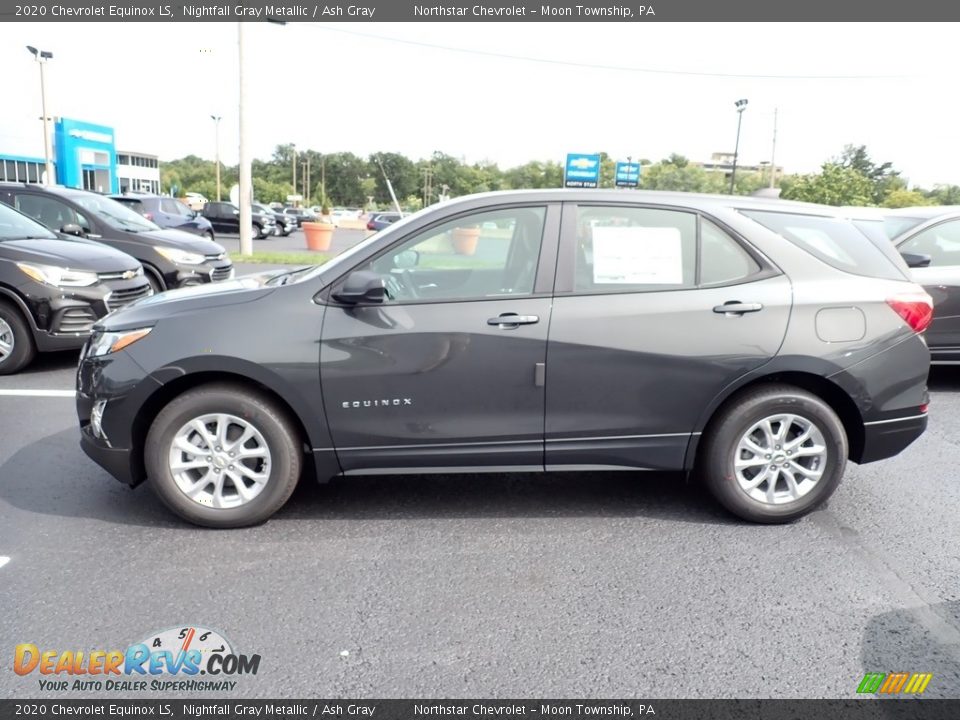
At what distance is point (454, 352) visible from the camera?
3.72 metres

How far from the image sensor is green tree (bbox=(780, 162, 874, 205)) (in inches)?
1549

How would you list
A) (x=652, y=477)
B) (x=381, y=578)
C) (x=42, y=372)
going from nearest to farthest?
(x=381, y=578), (x=652, y=477), (x=42, y=372)

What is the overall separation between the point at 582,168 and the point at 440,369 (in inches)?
1213

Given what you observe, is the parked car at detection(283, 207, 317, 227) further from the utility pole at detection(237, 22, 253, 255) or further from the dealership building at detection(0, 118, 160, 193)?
the utility pole at detection(237, 22, 253, 255)

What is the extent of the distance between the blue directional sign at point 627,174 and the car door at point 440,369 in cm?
2906

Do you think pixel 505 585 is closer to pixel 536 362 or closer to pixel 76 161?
pixel 536 362

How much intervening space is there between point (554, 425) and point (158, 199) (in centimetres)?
2027

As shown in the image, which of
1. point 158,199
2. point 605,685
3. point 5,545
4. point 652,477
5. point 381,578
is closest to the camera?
point 605,685

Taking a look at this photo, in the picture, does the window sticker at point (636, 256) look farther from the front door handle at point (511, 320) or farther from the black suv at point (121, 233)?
the black suv at point (121, 233)

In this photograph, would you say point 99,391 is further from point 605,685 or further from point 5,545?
point 605,685

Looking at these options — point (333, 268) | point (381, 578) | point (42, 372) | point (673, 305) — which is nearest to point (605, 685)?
point (381, 578)

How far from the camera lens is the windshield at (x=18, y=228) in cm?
756

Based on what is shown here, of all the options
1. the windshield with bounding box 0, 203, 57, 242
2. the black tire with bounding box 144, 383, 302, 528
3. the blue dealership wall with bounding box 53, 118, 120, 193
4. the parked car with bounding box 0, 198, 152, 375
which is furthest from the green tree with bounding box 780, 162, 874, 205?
the blue dealership wall with bounding box 53, 118, 120, 193

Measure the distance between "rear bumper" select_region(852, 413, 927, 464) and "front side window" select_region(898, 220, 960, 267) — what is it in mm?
3621
